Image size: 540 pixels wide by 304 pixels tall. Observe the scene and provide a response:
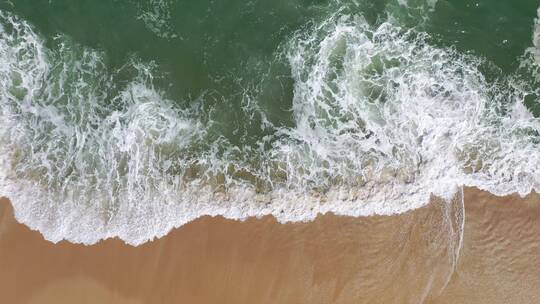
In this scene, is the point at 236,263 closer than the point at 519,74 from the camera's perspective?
Yes

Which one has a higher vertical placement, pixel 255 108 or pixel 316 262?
pixel 255 108

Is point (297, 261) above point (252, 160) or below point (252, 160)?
below

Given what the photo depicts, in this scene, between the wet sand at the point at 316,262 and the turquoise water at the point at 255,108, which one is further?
the turquoise water at the point at 255,108

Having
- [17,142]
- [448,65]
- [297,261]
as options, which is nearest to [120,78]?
[17,142]

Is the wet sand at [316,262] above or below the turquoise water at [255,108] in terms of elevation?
below

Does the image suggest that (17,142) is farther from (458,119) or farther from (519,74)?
(519,74)
